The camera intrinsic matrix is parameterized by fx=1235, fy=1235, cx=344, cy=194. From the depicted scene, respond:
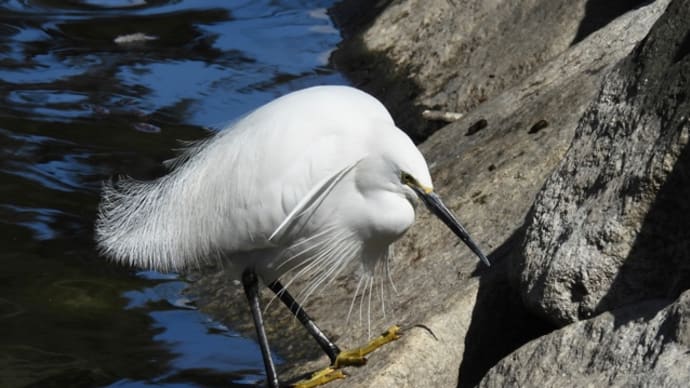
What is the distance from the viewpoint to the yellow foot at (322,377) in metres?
4.28

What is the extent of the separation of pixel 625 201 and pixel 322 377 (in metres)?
1.39

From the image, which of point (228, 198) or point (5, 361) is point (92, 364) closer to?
point (5, 361)

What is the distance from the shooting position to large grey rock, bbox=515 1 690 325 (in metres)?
3.42

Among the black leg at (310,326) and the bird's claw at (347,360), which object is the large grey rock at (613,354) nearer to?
the bird's claw at (347,360)

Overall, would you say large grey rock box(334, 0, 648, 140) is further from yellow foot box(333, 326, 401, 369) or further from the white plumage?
yellow foot box(333, 326, 401, 369)

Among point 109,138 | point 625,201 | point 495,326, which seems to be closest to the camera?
point 625,201

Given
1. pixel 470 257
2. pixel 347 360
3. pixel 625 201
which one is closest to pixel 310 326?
pixel 347 360

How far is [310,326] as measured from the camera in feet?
15.1

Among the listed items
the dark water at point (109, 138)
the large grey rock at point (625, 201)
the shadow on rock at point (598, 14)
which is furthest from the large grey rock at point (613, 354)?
the shadow on rock at point (598, 14)

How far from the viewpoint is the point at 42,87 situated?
8.31 meters

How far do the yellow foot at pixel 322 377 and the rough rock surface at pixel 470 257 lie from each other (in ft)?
0.12

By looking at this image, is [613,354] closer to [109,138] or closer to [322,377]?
[322,377]

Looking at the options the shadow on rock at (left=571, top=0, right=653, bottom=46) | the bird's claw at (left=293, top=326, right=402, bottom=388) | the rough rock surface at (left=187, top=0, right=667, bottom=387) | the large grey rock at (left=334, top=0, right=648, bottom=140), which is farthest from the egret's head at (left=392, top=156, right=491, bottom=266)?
the shadow on rock at (left=571, top=0, right=653, bottom=46)

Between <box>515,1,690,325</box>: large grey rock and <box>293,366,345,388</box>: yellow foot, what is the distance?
824 millimetres
